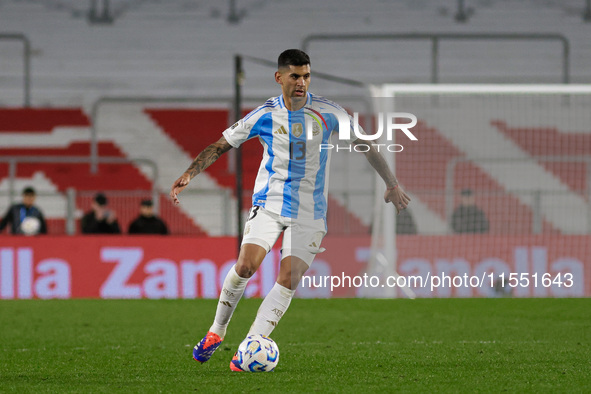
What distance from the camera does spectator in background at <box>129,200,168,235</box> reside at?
1391 centimetres

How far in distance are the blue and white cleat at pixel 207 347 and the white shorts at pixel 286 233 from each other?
2.13ft

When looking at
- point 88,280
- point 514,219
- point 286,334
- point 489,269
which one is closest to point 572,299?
point 489,269

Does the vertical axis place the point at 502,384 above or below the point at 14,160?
below

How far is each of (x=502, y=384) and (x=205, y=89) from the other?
14.0 metres

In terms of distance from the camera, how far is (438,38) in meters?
19.0

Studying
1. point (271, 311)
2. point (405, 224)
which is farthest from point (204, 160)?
point (405, 224)

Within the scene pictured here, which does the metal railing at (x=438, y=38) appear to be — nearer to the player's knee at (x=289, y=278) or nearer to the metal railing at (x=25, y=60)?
the metal railing at (x=25, y=60)

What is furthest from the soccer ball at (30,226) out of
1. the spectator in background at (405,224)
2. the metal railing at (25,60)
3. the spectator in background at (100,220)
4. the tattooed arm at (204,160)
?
the tattooed arm at (204,160)

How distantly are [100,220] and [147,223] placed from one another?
2.32 ft

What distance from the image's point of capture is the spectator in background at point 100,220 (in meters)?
14.0

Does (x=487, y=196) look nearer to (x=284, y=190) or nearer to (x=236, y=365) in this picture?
(x=284, y=190)

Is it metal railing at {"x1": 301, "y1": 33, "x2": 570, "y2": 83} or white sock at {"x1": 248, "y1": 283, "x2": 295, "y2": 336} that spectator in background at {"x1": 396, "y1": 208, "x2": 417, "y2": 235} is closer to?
metal railing at {"x1": 301, "y1": 33, "x2": 570, "y2": 83}

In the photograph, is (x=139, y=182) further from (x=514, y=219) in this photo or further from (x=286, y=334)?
(x=286, y=334)

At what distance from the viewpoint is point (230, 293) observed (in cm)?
648
